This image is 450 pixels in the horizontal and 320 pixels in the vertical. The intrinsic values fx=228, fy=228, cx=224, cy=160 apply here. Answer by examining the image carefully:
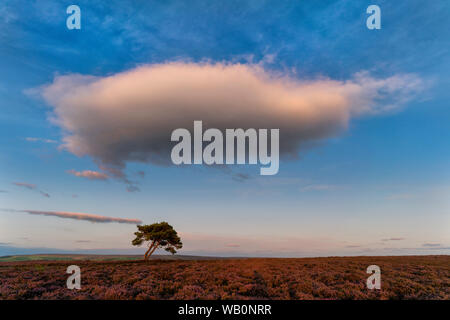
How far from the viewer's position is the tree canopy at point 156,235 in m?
43.9

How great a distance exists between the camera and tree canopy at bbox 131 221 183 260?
43.9 meters

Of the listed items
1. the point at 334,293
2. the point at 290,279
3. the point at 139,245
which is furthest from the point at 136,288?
the point at 139,245

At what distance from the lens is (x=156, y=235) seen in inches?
1724

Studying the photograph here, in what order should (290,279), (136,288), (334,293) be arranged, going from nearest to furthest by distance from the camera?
1. (334,293)
2. (136,288)
3. (290,279)
